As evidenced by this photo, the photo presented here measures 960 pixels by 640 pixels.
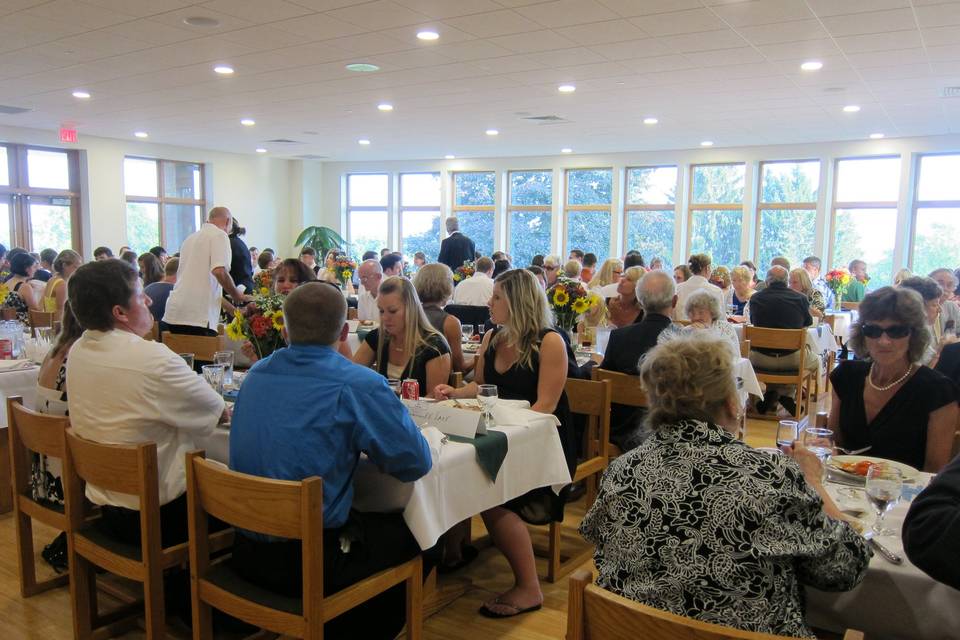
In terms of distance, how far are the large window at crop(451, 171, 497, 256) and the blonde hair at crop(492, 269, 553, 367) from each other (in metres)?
12.4

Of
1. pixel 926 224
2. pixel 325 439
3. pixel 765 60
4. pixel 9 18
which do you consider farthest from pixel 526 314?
pixel 926 224

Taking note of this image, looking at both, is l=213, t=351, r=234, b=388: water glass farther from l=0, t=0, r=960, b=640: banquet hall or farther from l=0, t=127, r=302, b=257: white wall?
l=0, t=127, r=302, b=257: white wall

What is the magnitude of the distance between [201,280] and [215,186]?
391 inches

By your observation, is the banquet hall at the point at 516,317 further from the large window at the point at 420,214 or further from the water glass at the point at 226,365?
the large window at the point at 420,214

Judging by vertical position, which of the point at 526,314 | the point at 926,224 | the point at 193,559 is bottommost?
the point at 193,559

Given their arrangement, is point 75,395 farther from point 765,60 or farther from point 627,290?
point 765,60

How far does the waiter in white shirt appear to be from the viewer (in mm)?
5840

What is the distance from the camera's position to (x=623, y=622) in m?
1.31

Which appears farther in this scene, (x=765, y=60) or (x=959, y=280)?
(x=959, y=280)

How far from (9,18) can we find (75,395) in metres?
4.69

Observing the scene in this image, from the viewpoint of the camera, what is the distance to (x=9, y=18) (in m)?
5.78

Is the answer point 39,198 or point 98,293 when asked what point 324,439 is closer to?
point 98,293

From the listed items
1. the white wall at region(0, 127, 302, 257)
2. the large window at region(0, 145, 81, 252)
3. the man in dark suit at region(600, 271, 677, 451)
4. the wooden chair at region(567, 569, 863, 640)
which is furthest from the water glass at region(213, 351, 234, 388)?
the large window at region(0, 145, 81, 252)

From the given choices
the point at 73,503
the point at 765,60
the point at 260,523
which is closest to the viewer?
the point at 260,523
